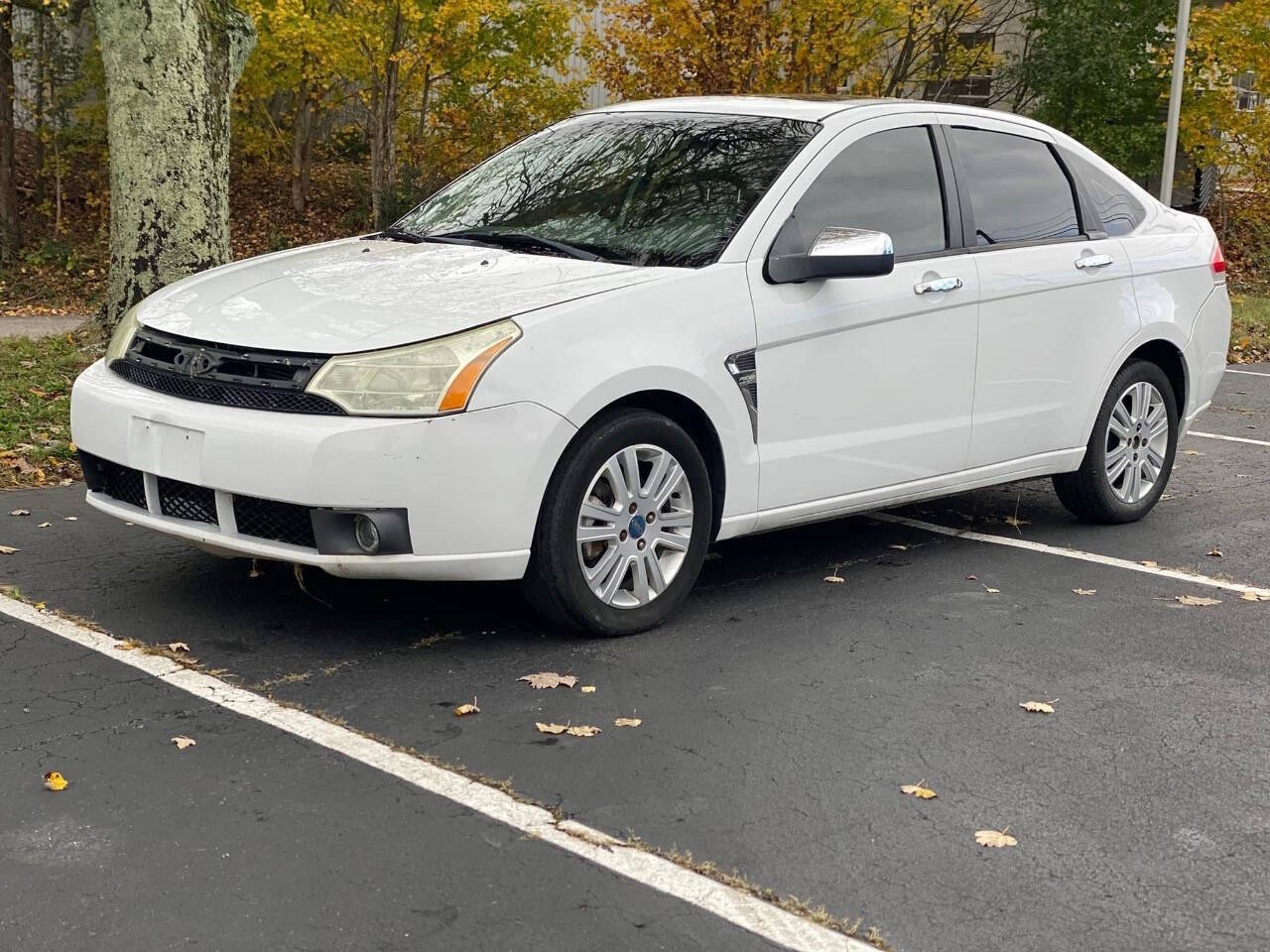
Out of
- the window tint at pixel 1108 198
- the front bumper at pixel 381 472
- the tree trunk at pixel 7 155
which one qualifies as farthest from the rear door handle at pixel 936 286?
the tree trunk at pixel 7 155

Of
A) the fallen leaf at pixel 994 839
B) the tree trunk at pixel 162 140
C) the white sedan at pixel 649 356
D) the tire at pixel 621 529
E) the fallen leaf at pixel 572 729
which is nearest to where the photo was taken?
the fallen leaf at pixel 994 839

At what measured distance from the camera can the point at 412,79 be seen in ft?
65.5

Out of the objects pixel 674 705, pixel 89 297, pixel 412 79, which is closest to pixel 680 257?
pixel 674 705

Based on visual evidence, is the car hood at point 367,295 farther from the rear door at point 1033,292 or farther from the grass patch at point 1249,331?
the grass patch at point 1249,331

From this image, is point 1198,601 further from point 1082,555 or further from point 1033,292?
point 1033,292

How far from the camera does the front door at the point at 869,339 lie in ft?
18.7

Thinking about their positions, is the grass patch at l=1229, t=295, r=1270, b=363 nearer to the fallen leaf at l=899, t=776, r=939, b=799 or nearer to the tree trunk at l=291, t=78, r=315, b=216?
the fallen leaf at l=899, t=776, r=939, b=799

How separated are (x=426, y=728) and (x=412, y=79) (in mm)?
16615

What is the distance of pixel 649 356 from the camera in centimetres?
Answer: 520

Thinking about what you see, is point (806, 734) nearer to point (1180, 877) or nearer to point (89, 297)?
point (1180, 877)

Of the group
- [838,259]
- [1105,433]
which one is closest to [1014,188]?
[1105,433]

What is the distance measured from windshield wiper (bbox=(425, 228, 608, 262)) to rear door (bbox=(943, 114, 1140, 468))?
1686 millimetres

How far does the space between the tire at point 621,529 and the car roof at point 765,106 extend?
5.18 feet

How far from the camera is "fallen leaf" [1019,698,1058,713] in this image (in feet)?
15.9
